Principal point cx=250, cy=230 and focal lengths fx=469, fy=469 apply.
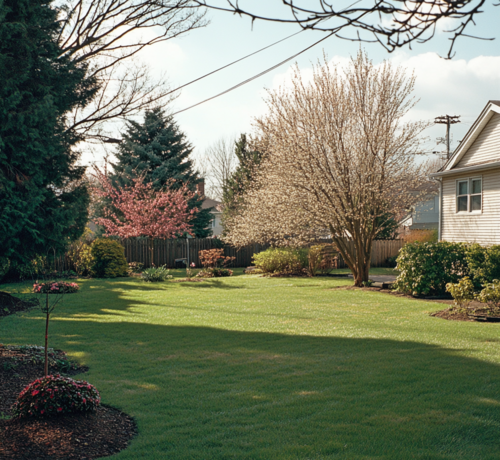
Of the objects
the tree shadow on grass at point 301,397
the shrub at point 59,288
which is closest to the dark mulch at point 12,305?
the shrub at point 59,288

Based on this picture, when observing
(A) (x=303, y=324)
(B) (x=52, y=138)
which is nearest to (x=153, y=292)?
(B) (x=52, y=138)

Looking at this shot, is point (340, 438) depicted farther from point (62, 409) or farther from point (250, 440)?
point (62, 409)

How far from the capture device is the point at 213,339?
804 cm

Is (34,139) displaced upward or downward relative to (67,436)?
upward

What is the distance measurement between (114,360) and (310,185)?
34.8 feet

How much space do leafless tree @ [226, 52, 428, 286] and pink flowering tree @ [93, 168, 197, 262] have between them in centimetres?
865

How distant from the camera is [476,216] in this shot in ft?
62.2

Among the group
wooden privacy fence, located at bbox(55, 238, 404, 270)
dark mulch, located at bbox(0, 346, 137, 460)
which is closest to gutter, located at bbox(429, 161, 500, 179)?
wooden privacy fence, located at bbox(55, 238, 404, 270)

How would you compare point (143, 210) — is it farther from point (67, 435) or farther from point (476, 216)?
point (67, 435)

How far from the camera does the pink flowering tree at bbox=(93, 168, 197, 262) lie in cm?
2317

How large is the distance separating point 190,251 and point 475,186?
15.9 meters

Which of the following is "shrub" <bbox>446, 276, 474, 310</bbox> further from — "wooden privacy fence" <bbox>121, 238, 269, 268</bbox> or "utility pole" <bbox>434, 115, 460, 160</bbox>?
"utility pole" <bbox>434, 115, 460, 160</bbox>

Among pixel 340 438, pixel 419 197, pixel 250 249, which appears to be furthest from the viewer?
pixel 250 249

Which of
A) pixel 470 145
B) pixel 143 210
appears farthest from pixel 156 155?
pixel 470 145
